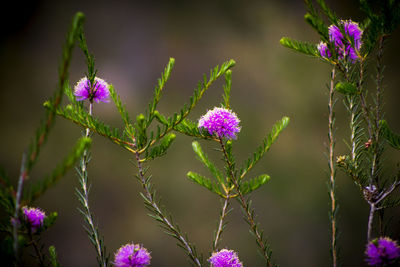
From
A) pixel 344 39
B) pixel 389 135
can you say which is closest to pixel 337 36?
pixel 344 39

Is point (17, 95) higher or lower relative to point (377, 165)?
higher

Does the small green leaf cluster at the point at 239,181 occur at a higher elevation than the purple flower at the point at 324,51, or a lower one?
lower

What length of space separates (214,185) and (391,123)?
216 centimetres

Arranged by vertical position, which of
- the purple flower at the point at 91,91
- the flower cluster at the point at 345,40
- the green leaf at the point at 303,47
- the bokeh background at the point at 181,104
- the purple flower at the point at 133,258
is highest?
the bokeh background at the point at 181,104

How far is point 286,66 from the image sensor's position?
2000 mm

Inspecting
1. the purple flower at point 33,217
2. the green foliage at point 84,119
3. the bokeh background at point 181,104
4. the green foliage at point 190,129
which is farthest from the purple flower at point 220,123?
the bokeh background at point 181,104

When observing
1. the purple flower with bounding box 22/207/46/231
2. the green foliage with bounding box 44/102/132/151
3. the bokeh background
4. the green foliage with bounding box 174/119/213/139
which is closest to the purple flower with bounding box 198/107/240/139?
the green foliage with bounding box 174/119/213/139

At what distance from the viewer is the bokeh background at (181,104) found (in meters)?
1.70

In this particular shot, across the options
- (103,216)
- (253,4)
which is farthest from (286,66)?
(103,216)

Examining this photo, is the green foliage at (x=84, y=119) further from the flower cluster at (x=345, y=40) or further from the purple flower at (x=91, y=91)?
the flower cluster at (x=345, y=40)

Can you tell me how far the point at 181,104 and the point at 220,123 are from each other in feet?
5.10

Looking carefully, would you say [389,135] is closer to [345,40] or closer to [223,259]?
[345,40]

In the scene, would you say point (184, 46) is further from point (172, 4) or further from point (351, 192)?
point (351, 192)

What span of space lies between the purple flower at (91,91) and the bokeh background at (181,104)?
53.2 inches
